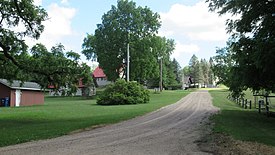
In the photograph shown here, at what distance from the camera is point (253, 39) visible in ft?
61.7

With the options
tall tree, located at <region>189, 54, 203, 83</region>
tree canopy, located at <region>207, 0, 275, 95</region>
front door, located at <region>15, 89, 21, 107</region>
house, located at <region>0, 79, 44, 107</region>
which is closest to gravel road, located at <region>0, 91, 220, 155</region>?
tree canopy, located at <region>207, 0, 275, 95</region>

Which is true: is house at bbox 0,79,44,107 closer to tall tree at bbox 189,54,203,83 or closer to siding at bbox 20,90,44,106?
siding at bbox 20,90,44,106

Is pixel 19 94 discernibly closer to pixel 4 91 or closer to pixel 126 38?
pixel 4 91

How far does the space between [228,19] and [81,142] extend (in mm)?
13586

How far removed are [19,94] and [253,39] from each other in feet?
114

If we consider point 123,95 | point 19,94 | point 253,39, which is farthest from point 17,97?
point 253,39

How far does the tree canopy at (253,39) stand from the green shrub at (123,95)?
73.2 feet

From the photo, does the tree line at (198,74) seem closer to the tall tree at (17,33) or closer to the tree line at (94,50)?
the tree line at (94,50)

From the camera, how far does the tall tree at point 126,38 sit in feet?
197

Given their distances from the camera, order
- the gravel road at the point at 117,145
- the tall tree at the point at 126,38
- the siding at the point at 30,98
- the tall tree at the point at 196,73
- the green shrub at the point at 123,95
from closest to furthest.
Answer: the gravel road at the point at 117,145, the green shrub at the point at 123,95, the siding at the point at 30,98, the tall tree at the point at 126,38, the tall tree at the point at 196,73

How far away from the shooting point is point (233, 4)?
18172 mm

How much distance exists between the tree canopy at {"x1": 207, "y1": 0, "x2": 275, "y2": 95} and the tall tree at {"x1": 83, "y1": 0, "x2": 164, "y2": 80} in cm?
3863

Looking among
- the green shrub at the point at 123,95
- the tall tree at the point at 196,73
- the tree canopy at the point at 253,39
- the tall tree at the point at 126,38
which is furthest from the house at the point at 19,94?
the tall tree at the point at 196,73

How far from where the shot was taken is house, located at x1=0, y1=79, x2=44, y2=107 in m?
42.2
